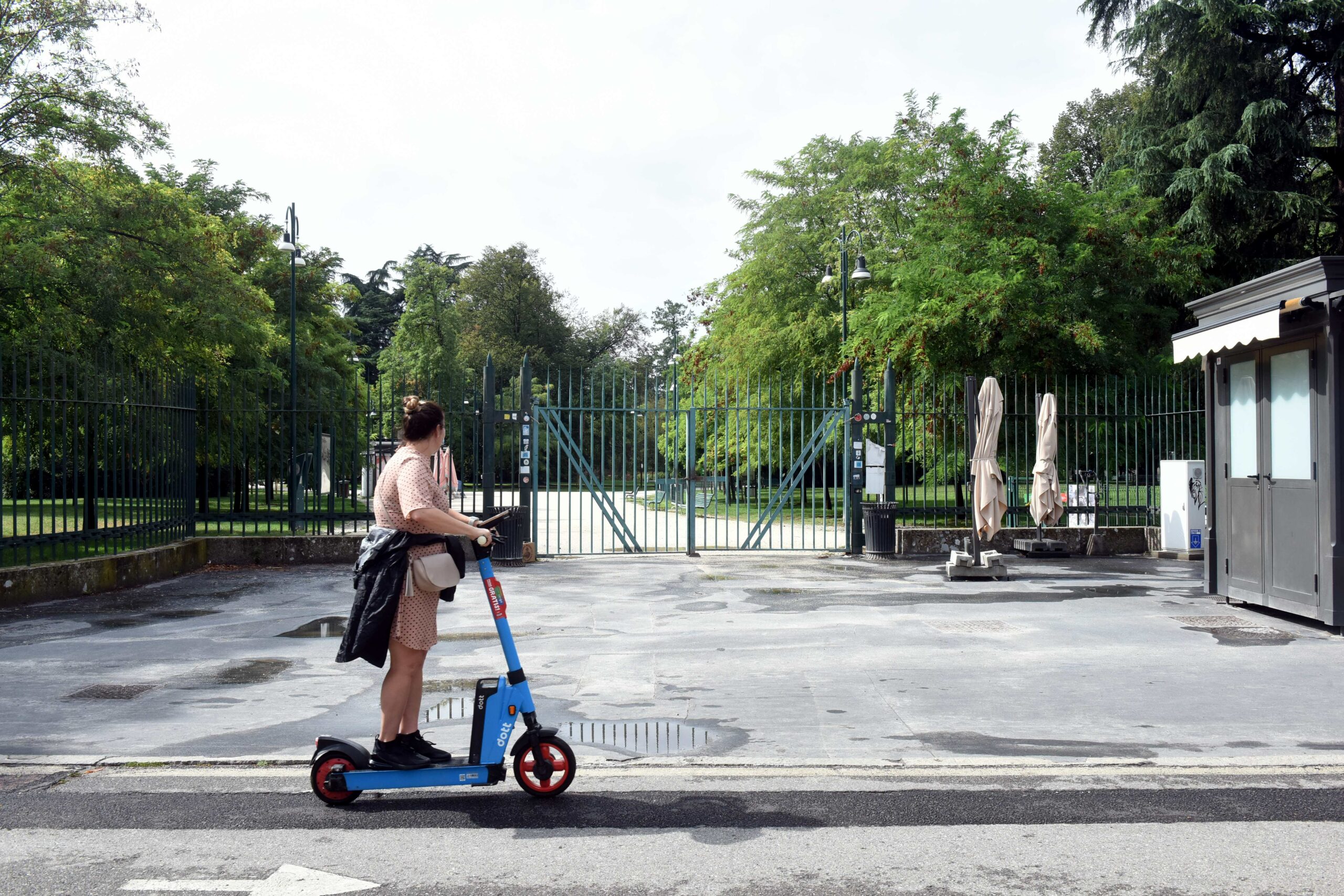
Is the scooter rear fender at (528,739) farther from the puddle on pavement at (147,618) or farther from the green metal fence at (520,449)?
the puddle on pavement at (147,618)

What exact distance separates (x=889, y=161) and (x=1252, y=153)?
885 centimetres

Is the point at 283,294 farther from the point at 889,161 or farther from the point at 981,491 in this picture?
the point at 981,491

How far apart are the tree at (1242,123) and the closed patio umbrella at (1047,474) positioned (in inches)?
484

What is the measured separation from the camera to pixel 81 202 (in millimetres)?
17484

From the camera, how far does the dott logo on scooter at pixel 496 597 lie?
4.84m

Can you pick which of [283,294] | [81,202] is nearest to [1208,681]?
[81,202]

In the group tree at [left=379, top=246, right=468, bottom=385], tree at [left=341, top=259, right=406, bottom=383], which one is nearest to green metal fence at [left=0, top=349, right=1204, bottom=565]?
tree at [left=379, top=246, right=468, bottom=385]

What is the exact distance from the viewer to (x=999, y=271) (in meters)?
21.0

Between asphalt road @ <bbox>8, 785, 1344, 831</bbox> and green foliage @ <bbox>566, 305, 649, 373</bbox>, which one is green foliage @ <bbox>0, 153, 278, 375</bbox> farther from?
green foliage @ <bbox>566, 305, 649, 373</bbox>

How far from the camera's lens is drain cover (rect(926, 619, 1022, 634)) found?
9.88 m

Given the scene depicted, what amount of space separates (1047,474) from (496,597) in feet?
41.4

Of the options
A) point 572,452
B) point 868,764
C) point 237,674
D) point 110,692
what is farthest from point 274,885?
Result: point 572,452

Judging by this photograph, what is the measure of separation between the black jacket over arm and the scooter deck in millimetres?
505

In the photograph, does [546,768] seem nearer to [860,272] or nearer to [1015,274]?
[860,272]
